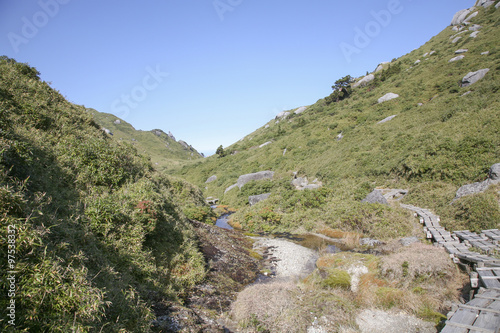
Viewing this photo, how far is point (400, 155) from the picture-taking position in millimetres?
25422

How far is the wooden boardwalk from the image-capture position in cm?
543

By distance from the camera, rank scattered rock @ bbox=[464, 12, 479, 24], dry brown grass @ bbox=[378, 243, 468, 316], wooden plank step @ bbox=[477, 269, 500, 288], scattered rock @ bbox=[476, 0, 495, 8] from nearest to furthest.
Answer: wooden plank step @ bbox=[477, 269, 500, 288], dry brown grass @ bbox=[378, 243, 468, 316], scattered rock @ bbox=[476, 0, 495, 8], scattered rock @ bbox=[464, 12, 479, 24]

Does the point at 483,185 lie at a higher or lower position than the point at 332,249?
higher

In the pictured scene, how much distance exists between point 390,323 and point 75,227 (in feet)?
36.4

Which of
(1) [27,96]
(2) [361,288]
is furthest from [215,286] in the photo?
(1) [27,96]

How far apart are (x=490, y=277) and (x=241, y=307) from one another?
28.1 feet

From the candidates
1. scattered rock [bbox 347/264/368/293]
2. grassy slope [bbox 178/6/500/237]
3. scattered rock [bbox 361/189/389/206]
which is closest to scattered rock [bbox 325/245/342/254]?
grassy slope [bbox 178/6/500/237]

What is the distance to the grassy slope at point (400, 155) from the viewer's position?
18.0 meters

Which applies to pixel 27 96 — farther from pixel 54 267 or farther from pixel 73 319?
pixel 73 319

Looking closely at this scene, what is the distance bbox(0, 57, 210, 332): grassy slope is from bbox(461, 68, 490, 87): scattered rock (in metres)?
40.5

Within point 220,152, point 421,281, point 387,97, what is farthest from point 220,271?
point 220,152

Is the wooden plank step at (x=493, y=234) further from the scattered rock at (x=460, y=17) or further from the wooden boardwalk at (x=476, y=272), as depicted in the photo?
the scattered rock at (x=460, y=17)

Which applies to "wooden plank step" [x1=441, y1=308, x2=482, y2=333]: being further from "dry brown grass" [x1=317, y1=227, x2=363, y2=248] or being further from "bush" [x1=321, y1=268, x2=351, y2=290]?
"dry brown grass" [x1=317, y1=227, x2=363, y2=248]

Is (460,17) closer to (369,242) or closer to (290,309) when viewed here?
(369,242)
